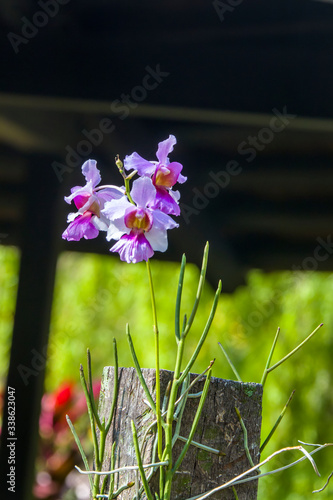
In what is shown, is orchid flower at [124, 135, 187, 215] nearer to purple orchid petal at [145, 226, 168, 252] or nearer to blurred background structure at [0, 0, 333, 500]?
purple orchid petal at [145, 226, 168, 252]

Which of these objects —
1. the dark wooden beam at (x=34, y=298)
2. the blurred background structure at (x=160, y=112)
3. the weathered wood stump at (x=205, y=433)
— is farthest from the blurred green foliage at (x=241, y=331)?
the weathered wood stump at (x=205, y=433)

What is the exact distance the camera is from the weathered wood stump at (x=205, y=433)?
678mm

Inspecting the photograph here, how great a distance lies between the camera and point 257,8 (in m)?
1.56

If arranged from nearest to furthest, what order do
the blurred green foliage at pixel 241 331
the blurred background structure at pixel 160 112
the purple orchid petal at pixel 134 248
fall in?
the purple orchid petal at pixel 134 248 < the blurred background structure at pixel 160 112 < the blurred green foliage at pixel 241 331

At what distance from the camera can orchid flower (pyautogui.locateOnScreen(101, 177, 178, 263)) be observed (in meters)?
0.61

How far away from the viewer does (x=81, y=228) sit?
0.66m

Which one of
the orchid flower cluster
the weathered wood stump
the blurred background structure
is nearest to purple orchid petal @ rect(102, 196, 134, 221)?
the orchid flower cluster

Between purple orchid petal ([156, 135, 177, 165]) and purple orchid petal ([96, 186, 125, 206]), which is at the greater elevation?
purple orchid petal ([156, 135, 177, 165])

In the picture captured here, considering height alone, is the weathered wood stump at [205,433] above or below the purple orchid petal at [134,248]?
below

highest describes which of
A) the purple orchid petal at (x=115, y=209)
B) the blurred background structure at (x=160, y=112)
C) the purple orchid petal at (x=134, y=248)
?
the blurred background structure at (x=160, y=112)

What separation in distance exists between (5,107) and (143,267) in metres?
2.30

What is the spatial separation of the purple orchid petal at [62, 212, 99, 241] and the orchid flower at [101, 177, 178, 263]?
1.8 inches

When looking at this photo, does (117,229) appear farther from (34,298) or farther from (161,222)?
(34,298)

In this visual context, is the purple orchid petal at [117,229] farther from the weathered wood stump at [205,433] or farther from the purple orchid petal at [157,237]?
the weathered wood stump at [205,433]
